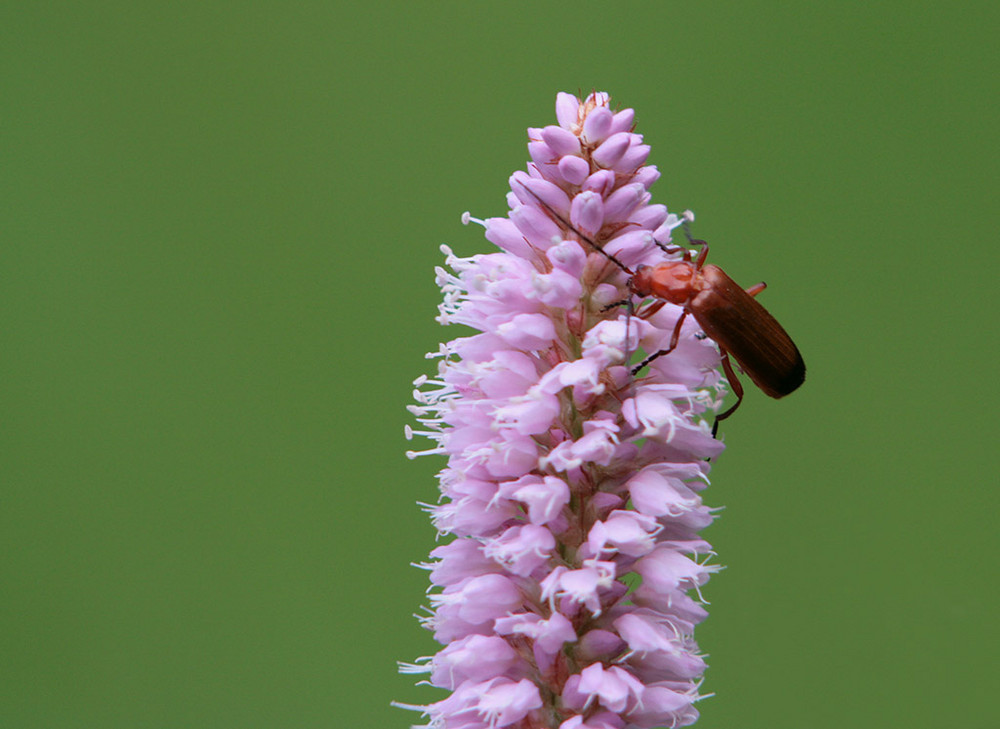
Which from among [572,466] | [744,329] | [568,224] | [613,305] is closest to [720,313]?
[744,329]

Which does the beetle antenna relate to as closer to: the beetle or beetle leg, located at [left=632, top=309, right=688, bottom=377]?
the beetle

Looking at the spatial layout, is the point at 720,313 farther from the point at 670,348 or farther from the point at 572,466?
the point at 572,466

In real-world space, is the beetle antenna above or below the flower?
above

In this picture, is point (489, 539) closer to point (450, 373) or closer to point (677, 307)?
point (450, 373)

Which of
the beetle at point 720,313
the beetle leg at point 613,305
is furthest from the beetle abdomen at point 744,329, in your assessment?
the beetle leg at point 613,305

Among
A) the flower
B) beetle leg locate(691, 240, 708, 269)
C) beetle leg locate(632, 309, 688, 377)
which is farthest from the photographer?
beetle leg locate(691, 240, 708, 269)

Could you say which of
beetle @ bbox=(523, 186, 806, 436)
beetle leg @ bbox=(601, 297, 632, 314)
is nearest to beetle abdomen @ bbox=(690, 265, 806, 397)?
beetle @ bbox=(523, 186, 806, 436)

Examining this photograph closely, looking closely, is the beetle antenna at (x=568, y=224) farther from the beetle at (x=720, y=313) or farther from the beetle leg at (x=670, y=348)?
the beetle leg at (x=670, y=348)
